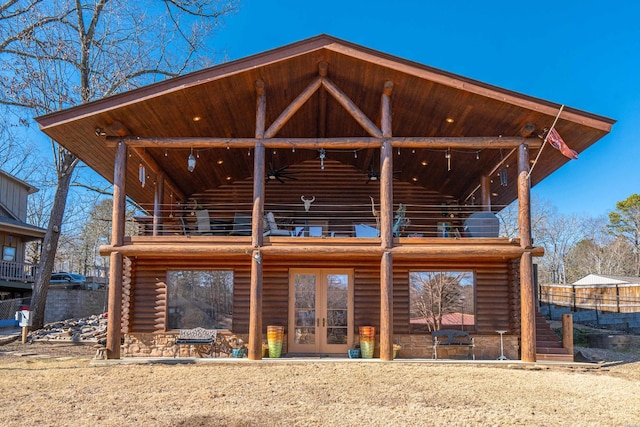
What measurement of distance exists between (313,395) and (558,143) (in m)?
7.68

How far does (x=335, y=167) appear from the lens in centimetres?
1716

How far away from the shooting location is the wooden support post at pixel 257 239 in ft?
41.0

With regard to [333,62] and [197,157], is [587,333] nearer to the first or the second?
[333,62]

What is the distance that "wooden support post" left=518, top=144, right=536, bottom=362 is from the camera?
1245 centimetres

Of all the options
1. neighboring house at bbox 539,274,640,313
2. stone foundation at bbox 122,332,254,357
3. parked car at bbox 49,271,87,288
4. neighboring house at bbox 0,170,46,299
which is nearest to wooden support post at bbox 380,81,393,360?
stone foundation at bbox 122,332,254,357

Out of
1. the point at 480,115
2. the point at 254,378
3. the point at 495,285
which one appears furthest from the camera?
the point at 495,285

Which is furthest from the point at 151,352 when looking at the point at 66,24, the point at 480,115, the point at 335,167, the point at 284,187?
the point at 66,24

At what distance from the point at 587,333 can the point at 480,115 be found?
29.4ft

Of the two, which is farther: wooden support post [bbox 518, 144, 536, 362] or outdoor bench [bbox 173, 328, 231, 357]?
outdoor bench [bbox 173, 328, 231, 357]

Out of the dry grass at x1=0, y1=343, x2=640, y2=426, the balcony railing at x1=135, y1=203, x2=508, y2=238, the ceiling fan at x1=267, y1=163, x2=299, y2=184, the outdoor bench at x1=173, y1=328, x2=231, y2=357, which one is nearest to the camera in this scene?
the dry grass at x1=0, y1=343, x2=640, y2=426

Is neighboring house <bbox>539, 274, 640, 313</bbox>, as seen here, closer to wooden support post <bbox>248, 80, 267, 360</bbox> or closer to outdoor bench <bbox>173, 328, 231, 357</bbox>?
outdoor bench <bbox>173, 328, 231, 357</bbox>

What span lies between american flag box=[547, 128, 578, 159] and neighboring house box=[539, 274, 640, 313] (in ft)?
40.4

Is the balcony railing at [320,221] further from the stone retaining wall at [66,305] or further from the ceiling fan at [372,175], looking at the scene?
the stone retaining wall at [66,305]

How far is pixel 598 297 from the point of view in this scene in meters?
25.0
